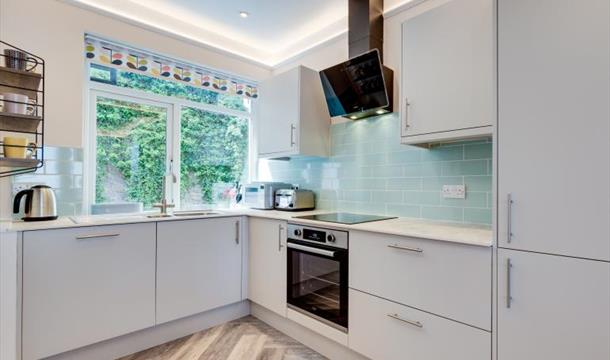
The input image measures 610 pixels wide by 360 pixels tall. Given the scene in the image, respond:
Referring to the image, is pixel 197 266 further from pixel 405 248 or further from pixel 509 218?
pixel 509 218

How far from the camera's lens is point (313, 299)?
2135 millimetres

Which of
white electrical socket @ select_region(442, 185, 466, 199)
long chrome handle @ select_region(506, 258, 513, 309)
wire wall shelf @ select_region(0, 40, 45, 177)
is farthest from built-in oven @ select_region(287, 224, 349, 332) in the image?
wire wall shelf @ select_region(0, 40, 45, 177)

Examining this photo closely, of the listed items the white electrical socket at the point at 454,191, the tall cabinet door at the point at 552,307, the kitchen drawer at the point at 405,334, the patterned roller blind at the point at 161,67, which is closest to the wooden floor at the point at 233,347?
the kitchen drawer at the point at 405,334

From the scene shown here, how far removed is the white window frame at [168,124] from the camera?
93.1 inches

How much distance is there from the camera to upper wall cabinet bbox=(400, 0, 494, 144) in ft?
5.23

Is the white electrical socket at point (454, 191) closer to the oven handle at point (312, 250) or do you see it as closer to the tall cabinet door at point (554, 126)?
the tall cabinet door at point (554, 126)

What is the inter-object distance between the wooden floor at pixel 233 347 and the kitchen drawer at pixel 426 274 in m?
0.75

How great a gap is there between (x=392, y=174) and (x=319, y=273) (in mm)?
926

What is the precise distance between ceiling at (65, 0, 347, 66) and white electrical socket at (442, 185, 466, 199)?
1645 millimetres

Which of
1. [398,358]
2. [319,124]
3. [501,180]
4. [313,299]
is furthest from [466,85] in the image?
[313,299]

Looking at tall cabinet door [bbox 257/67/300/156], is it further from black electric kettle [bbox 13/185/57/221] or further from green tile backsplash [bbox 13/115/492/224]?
black electric kettle [bbox 13/185/57/221]

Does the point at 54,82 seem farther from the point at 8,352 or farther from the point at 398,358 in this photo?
the point at 398,358

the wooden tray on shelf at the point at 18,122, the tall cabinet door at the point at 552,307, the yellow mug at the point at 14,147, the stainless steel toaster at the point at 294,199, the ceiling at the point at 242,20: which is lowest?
the tall cabinet door at the point at 552,307

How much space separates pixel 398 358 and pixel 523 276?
79 cm
